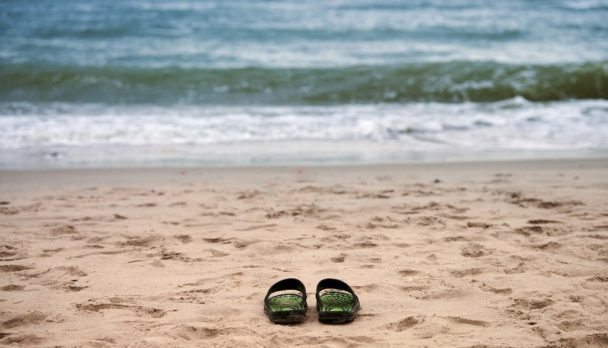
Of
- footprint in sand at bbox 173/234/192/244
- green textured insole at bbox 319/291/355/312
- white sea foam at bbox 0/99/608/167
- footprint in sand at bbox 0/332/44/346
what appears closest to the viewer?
footprint in sand at bbox 0/332/44/346

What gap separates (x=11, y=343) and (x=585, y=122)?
24.6 feet

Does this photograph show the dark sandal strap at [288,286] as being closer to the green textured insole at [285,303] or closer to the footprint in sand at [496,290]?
the green textured insole at [285,303]

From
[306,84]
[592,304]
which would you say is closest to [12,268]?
[592,304]

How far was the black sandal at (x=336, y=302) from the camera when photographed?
9.98 feet

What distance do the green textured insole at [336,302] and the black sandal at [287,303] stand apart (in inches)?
3.6

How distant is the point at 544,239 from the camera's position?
4.13 metres

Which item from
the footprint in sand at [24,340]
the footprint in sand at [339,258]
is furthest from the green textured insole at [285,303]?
the footprint in sand at [24,340]

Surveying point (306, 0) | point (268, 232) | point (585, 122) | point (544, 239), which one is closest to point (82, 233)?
point (268, 232)

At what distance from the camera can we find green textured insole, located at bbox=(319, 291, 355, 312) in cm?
308

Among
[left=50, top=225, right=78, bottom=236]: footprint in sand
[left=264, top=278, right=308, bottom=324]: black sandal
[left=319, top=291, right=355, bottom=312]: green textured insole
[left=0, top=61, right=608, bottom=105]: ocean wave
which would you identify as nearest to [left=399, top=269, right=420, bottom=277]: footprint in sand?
[left=319, top=291, right=355, bottom=312]: green textured insole

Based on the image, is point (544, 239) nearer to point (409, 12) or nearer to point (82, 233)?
point (82, 233)

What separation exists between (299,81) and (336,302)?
8.83 m

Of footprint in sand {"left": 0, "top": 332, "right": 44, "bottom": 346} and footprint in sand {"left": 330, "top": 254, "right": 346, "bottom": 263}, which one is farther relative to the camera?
footprint in sand {"left": 330, "top": 254, "right": 346, "bottom": 263}

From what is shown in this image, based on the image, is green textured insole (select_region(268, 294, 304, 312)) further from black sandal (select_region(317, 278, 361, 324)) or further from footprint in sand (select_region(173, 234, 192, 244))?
footprint in sand (select_region(173, 234, 192, 244))
